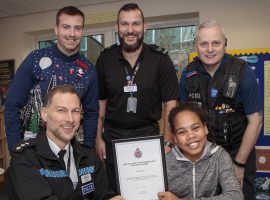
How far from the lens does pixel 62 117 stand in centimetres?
171

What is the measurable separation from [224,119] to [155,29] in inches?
144

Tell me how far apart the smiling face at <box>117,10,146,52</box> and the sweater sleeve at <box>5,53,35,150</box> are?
792mm

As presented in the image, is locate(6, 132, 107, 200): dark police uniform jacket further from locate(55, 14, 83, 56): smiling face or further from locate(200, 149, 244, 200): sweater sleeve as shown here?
locate(55, 14, 83, 56): smiling face

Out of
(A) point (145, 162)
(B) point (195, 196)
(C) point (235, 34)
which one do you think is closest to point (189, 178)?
(B) point (195, 196)

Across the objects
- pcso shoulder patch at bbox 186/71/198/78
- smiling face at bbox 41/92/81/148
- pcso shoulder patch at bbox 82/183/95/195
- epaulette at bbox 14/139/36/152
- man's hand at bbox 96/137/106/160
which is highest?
pcso shoulder patch at bbox 186/71/198/78

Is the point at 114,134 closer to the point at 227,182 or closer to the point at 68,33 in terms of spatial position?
the point at 68,33

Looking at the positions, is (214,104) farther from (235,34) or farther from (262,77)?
(235,34)

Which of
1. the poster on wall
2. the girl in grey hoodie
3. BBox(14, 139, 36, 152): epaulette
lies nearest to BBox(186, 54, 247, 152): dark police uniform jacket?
the girl in grey hoodie

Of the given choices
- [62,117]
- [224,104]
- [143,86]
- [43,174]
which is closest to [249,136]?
[224,104]

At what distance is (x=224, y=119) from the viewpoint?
214cm

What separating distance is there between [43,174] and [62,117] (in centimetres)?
33

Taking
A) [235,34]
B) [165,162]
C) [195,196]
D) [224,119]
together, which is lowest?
[195,196]

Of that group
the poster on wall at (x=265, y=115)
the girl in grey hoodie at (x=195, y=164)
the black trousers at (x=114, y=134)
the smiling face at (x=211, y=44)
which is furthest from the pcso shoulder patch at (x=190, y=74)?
the poster on wall at (x=265, y=115)

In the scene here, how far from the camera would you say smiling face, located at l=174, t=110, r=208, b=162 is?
180cm
